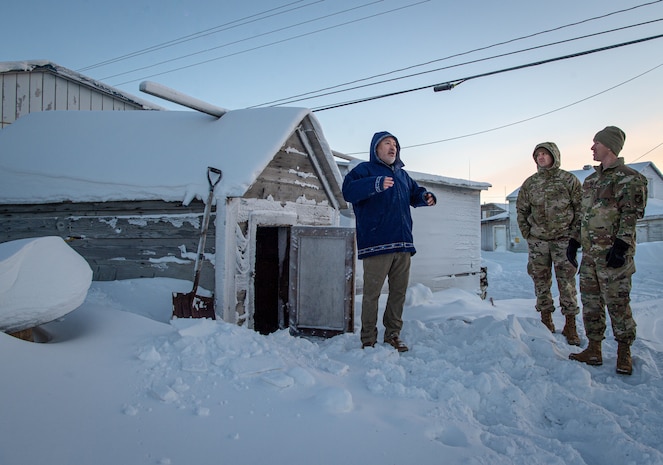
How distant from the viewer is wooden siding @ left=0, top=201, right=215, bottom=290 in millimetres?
4738

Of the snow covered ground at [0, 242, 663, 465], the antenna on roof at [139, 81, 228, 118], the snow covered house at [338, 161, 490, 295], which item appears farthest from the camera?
the snow covered house at [338, 161, 490, 295]

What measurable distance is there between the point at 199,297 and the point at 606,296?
12.3 feet

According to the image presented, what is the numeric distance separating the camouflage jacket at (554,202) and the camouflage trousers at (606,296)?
0.72 metres

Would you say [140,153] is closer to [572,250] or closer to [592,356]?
[572,250]

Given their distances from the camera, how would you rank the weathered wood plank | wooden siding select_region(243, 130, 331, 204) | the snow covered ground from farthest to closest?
the weathered wood plank, wooden siding select_region(243, 130, 331, 204), the snow covered ground

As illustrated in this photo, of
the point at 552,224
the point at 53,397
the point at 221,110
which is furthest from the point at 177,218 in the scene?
the point at 552,224

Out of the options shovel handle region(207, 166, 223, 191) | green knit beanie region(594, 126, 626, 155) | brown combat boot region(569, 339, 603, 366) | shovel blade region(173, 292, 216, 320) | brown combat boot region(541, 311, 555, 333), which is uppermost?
green knit beanie region(594, 126, 626, 155)

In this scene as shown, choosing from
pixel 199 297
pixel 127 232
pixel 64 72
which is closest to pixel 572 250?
pixel 199 297

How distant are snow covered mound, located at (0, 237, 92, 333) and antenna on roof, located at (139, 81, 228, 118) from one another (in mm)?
2098

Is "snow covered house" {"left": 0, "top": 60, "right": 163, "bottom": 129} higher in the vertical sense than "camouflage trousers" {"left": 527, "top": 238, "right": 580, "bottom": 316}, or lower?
higher

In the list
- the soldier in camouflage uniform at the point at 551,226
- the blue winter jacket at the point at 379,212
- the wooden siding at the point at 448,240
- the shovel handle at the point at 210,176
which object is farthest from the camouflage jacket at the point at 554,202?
the wooden siding at the point at 448,240

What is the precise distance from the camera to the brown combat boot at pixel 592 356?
360 cm

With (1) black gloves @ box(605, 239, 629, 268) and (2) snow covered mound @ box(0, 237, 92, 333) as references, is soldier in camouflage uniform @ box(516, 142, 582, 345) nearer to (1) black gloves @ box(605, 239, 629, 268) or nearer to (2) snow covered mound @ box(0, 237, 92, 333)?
(1) black gloves @ box(605, 239, 629, 268)

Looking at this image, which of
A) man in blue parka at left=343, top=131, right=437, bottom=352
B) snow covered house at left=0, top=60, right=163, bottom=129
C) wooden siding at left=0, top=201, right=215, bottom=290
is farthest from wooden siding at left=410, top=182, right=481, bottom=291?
snow covered house at left=0, top=60, right=163, bottom=129
